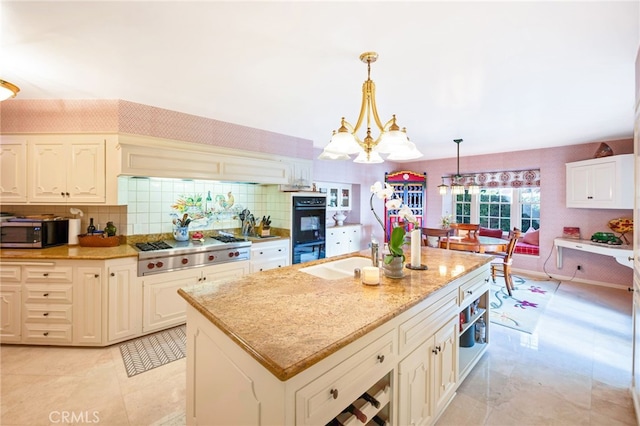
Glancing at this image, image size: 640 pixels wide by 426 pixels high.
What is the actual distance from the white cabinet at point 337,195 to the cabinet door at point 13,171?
381 cm

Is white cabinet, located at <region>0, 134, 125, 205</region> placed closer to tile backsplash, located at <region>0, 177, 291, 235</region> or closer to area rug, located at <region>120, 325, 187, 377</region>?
tile backsplash, located at <region>0, 177, 291, 235</region>

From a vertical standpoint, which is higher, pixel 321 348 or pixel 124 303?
pixel 321 348

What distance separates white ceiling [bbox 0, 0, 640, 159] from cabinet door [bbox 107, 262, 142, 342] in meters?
1.69

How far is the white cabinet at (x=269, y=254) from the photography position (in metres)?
3.50

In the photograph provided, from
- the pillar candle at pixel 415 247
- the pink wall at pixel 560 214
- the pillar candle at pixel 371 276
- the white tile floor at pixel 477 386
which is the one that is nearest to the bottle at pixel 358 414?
the pillar candle at pixel 371 276

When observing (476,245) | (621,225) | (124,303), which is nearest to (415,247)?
(476,245)

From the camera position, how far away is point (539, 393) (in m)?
2.04

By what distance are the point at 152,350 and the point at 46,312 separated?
1019 millimetres

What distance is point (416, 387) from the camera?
1499 millimetres

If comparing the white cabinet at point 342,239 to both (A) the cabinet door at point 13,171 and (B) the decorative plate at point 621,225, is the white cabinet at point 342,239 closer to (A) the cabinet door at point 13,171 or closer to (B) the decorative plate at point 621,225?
(A) the cabinet door at point 13,171

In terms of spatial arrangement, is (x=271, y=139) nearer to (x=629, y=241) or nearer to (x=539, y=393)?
(x=539, y=393)

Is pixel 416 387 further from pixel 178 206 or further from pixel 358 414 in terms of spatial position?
pixel 178 206

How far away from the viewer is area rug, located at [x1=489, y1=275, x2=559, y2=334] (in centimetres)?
316

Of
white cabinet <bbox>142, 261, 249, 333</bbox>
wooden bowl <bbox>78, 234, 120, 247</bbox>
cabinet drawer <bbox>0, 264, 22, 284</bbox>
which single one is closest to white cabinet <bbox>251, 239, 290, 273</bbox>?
white cabinet <bbox>142, 261, 249, 333</bbox>
